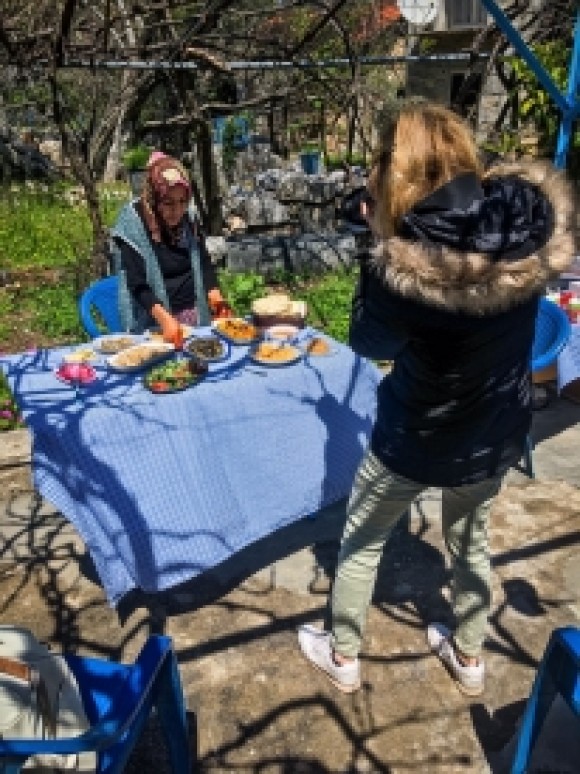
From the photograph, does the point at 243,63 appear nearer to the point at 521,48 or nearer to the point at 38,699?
the point at 521,48

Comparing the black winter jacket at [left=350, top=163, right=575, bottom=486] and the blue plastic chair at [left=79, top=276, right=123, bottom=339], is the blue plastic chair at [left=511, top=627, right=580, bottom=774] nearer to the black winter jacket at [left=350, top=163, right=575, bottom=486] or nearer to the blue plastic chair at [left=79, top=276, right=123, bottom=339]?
the black winter jacket at [left=350, top=163, right=575, bottom=486]

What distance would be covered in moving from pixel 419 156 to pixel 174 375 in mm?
1273

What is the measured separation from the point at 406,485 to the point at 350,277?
503cm

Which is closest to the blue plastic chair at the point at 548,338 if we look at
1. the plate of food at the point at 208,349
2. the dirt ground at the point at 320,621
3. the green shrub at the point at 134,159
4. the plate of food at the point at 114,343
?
the dirt ground at the point at 320,621

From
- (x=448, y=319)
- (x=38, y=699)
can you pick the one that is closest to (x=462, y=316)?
(x=448, y=319)

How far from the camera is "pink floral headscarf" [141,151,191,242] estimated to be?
3035mm

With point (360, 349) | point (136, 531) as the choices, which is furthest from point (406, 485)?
point (136, 531)

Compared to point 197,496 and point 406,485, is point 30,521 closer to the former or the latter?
point 197,496

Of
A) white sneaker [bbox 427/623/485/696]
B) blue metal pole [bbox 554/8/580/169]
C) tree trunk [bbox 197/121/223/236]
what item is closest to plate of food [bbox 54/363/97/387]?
white sneaker [bbox 427/623/485/696]

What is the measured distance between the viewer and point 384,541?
216 cm

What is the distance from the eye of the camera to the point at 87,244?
779 centimetres

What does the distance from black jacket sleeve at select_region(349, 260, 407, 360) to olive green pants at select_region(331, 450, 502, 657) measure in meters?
0.37

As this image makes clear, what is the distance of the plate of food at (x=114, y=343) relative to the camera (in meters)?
2.77

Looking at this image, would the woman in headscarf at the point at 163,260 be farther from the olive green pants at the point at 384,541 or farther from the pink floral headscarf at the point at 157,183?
the olive green pants at the point at 384,541
